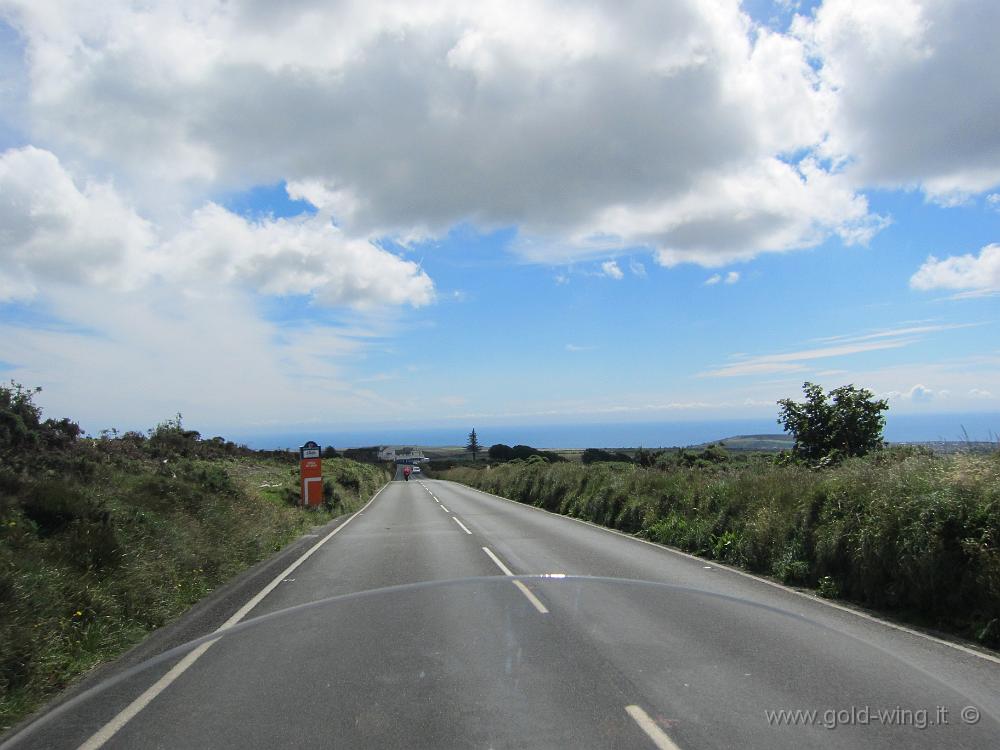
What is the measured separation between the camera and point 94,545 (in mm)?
8898

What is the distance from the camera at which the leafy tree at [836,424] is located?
2167cm

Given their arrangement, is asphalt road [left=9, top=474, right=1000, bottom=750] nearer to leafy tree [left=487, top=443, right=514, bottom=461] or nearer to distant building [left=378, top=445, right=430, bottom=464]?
leafy tree [left=487, top=443, right=514, bottom=461]

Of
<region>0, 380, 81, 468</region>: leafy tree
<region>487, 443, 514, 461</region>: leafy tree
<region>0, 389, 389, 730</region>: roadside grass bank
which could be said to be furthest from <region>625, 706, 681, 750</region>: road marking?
<region>487, 443, 514, 461</region>: leafy tree

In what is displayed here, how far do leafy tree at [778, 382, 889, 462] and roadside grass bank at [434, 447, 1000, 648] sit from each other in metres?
7.25

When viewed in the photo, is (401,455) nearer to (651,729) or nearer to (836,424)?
(836,424)

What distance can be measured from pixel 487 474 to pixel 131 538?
43.4m

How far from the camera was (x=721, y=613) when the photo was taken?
789 centimetres

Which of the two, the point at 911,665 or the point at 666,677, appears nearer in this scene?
the point at 666,677

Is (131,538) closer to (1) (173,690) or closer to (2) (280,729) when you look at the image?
(1) (173,690)

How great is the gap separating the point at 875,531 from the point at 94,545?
10.7m

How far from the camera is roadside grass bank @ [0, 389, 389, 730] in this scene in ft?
20.8

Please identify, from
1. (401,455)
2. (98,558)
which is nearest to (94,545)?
(98,558)

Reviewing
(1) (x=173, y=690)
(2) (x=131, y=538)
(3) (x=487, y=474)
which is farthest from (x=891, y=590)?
(3) (x=487, y=474)

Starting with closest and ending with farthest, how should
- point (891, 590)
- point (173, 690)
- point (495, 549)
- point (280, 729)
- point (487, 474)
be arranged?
1. point (280, 729)
2. point (173, 690)
3. point (891, 590)
4. point (495, 549)
5. point (487, 474)
